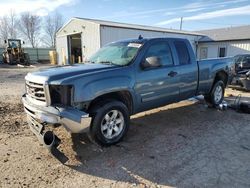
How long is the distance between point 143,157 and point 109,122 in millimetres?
898

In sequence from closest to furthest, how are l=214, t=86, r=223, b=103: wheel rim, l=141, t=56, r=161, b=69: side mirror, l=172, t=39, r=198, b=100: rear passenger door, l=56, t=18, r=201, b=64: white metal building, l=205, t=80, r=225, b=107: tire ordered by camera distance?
1. l=141, t=56, r=161, b=69: side mirror
2. l=172, t=39, r=198, b=100: rear passenger door
3. l=205, t=80, r=225, b=107: tire
4. l=214, t=86, r=223, b=103: wheel rim
5. l=56, t=18, r=201, b=64: white metal building

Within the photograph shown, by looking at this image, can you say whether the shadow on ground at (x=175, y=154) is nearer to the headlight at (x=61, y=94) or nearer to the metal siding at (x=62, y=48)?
the headlight at (x=61, y=94)

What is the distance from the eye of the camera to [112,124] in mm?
4613

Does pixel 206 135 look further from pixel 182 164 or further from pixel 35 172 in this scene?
pixel 35 172

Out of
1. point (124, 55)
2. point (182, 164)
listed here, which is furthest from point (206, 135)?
point (124, 55)

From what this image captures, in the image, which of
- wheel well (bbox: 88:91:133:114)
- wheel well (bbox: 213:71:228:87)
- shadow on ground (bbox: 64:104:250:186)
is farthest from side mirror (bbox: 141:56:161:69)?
wheel well (bbox: 213:71:228:87)

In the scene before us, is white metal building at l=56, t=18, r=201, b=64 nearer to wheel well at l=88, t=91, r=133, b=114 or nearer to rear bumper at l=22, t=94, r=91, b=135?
wheel well at l=88, t=91, r=133, b=114

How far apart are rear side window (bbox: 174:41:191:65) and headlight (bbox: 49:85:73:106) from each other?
3035mm

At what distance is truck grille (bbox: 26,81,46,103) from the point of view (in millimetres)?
4104

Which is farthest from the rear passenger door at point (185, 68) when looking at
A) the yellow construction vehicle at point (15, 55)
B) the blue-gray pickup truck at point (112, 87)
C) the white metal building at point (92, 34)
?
the yellow construction vehicle at point (15, 55)

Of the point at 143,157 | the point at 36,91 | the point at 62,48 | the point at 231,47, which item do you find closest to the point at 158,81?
the point at 143,157

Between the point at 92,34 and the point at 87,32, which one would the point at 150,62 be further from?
the point at 87,32

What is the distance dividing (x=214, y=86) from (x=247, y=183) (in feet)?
14.1

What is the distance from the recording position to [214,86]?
24.1 ft
